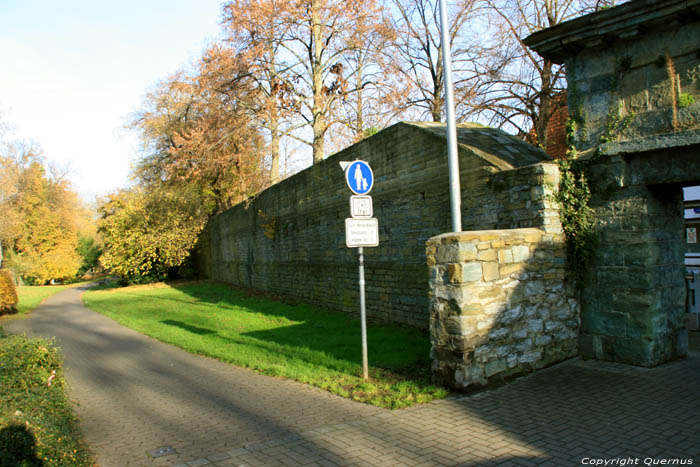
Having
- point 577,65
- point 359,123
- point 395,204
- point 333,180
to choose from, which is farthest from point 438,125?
point 359,123

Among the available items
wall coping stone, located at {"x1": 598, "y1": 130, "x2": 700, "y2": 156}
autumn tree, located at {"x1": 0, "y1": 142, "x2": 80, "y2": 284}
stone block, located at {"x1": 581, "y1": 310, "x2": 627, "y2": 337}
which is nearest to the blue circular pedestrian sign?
wall coping stone, located at {"x1": 598, "y1": 130, "x2": 700, "y2": 156}

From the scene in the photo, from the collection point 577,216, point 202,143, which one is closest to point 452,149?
point 577,216

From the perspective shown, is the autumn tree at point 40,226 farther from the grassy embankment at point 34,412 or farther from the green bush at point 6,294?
the grassy embankment at point 34,412

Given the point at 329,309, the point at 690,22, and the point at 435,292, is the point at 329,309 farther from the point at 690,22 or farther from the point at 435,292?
the point at 690,22

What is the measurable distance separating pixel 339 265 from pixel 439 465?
9.22 meters

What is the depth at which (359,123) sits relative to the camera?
20828mm

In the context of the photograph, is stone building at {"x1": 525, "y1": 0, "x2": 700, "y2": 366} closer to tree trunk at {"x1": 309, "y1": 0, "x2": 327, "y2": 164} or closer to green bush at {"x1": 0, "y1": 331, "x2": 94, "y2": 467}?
green bush at {"x1": 0, "y1": 331, "x2": 94, "y2": 467}

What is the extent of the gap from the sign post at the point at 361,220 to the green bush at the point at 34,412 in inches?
135

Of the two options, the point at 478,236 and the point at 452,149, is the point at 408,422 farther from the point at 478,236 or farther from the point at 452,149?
the point at 452,149

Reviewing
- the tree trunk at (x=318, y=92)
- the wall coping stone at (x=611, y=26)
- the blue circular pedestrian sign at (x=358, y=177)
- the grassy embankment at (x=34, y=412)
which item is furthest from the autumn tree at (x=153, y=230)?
the wall coping stone at (x=611, y=26)

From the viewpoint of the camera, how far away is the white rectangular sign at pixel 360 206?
6.55m

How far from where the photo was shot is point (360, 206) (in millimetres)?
6633

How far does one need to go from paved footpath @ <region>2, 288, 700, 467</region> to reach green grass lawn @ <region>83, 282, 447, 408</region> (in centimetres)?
39

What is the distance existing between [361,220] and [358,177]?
0.61 m
